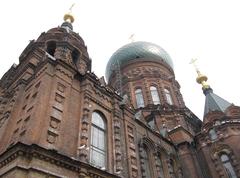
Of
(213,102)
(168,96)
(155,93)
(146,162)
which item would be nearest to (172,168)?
(146,162)

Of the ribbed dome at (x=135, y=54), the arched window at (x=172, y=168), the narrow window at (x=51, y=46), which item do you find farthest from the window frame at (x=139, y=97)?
the narrow window at (x=51, y=46)

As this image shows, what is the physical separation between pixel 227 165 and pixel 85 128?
10383mm

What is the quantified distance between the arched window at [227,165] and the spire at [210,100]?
4.21 metres

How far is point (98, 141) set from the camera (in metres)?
12.9

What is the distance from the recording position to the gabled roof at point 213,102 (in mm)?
21469

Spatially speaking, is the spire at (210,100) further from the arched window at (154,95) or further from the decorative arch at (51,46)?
the decorative arch at (51,46)

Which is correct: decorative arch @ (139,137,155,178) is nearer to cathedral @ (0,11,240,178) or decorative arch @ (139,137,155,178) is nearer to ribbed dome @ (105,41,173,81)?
cathedral @ (0,11,240,178)

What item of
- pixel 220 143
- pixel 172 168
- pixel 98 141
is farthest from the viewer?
pixel 220 143

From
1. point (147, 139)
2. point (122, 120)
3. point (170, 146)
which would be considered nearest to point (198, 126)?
point (170, 146)

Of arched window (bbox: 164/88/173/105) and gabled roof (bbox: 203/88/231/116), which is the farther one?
arched window (bbox: 164/88/173/105)

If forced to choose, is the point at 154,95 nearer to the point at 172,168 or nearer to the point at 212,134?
the point at 212,134

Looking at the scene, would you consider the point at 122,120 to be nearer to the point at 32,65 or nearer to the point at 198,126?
the point at 32,65

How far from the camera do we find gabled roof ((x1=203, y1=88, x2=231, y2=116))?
2147 centimetres

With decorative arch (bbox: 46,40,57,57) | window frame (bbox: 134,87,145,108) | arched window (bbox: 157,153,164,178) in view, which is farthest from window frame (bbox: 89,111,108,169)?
window frame (bbox: 134,87,145,108)
